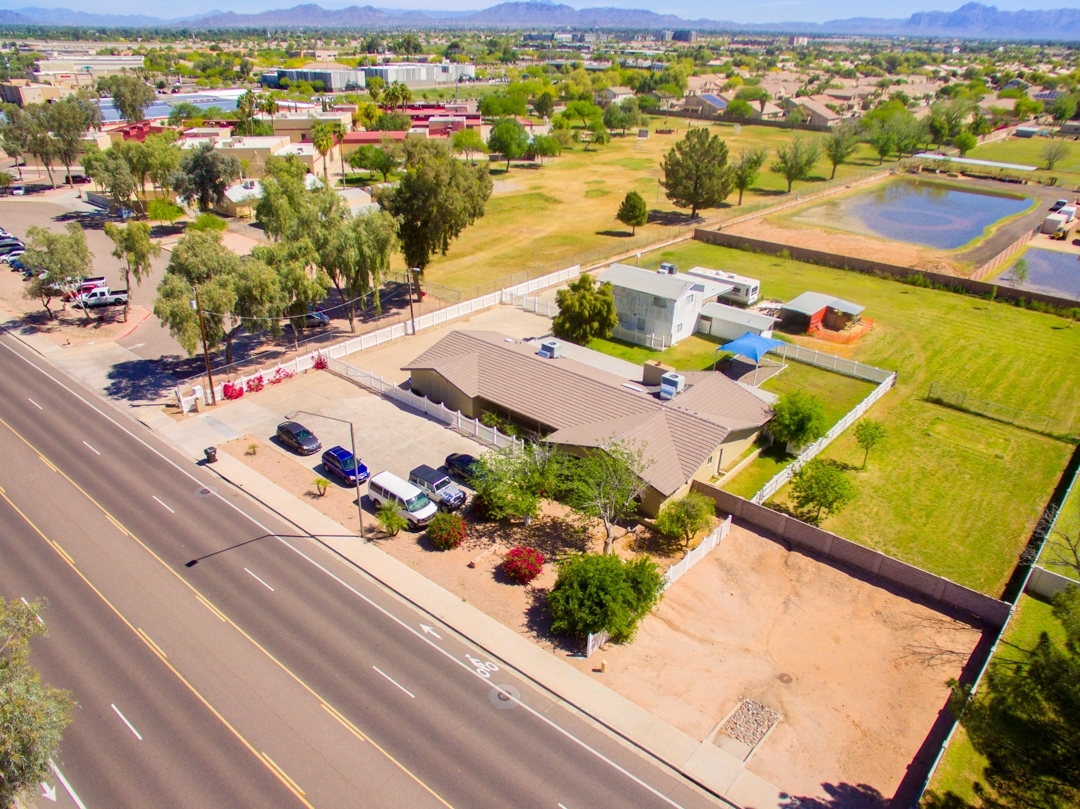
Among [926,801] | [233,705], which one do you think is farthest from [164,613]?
[926,801]

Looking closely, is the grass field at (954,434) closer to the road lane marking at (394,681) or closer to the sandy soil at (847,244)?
the sandy soil at (847,244)

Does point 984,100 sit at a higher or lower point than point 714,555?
higher

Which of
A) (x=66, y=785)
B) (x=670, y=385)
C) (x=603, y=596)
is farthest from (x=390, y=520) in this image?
(x=670, y=385)

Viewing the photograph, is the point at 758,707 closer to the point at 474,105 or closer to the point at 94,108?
the point at 94,108

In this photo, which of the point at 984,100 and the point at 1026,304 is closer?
the point at 1026,304

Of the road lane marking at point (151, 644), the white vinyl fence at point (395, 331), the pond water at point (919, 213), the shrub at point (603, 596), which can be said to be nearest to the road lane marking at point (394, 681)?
the shrub at point (603, 596)

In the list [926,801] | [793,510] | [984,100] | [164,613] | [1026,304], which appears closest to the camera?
[926,801]

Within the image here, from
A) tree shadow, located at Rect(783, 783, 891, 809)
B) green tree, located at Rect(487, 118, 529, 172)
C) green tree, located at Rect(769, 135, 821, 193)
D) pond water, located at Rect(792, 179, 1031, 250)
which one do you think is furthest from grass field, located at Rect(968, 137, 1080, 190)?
tree shadow, located at Rect(783, 783, 891, 809)
